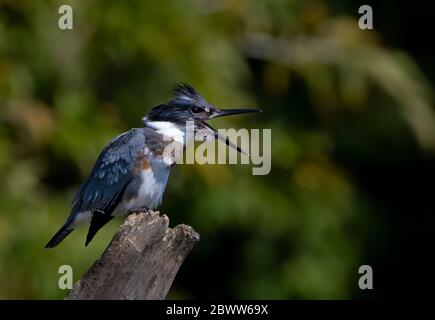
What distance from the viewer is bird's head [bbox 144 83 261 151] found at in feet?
15.7

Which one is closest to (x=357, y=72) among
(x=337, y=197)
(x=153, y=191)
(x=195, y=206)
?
(x=337, y=197)

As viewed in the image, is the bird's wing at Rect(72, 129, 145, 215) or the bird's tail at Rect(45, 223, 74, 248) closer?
the bird's wing at Rect(72, 129, 145, 215)

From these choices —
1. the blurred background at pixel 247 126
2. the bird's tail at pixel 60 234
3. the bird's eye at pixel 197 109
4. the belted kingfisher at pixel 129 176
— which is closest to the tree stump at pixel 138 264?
the belted kingfisher at pixel 129 176

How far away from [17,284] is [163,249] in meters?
3.01

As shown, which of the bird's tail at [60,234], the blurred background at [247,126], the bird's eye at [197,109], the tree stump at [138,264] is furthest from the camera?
the blurred background at [247,126]

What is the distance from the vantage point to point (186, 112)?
15.8 feet

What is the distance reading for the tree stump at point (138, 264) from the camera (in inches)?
134

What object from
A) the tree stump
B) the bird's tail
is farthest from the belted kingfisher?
the tree stump

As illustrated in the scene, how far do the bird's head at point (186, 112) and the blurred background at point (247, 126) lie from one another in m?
1.70

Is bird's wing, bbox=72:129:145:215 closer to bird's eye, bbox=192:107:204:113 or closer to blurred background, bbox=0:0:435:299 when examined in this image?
bird's eye, bbox=192:107:204:113

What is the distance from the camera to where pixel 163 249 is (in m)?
3.52

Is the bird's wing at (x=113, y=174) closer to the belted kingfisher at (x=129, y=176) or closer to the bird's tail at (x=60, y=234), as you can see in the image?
the belted kingfisher at (x=129, y=176)

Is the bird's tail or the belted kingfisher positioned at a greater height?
the belted kingfisher

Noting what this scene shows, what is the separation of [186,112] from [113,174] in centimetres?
48
